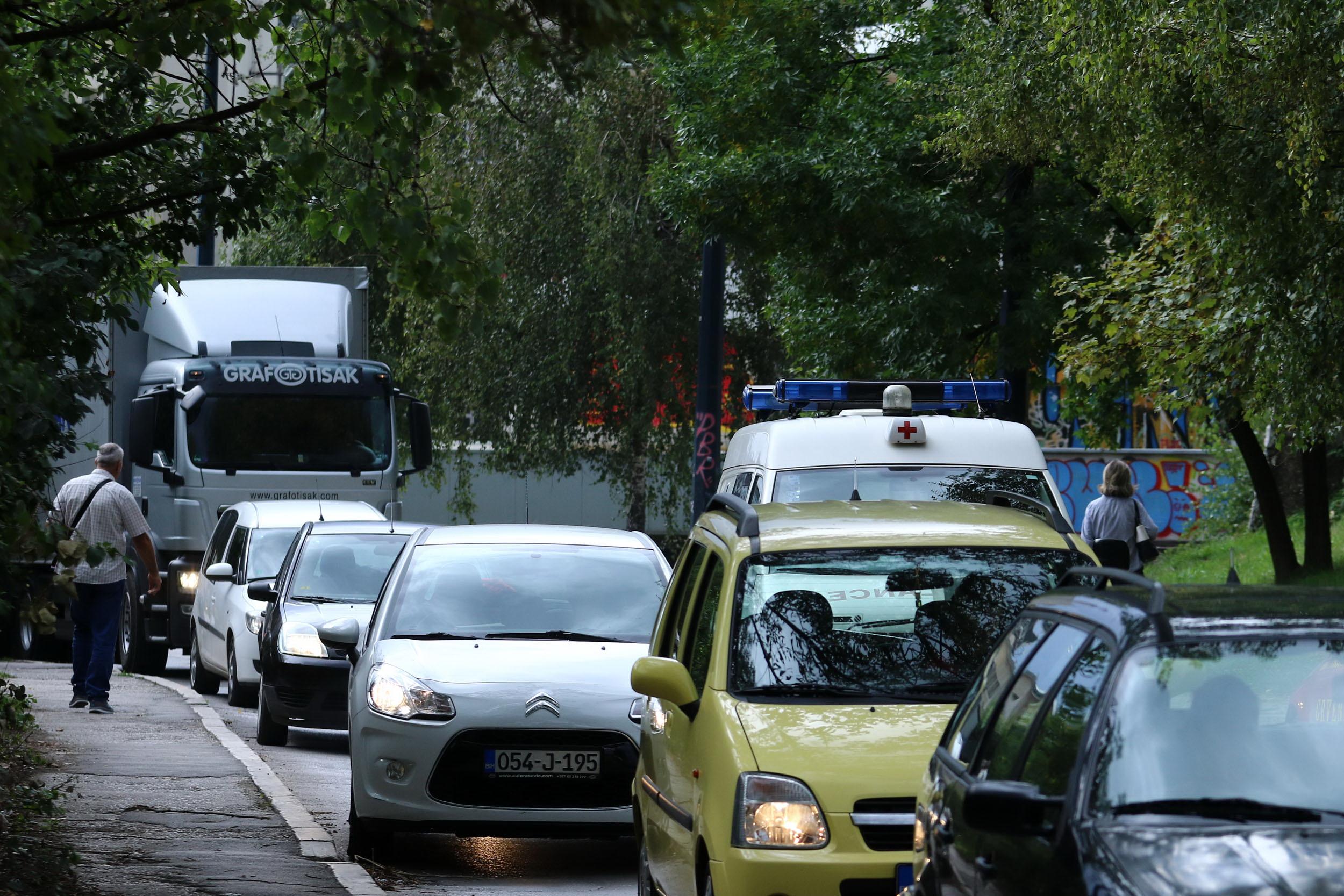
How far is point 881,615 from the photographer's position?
6402 mm

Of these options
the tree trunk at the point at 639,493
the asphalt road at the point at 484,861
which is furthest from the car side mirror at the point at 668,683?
the tree trunk at the point at 639,493

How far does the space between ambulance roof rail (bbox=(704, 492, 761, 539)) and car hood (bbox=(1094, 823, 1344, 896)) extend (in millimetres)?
2972

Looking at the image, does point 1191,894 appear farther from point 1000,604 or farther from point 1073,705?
point 1000,604

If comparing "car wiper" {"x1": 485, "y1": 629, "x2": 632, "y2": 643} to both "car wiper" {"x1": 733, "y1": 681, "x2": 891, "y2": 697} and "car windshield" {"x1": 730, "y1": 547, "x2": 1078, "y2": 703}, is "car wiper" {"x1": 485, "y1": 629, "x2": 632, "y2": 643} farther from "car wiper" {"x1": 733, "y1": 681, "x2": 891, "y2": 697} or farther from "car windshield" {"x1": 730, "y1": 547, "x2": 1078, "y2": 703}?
"car wiper" {"x1": 733, "y1": 681, "x2": 891, "y2": 697}

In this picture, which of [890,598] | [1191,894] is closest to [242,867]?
[890,598]

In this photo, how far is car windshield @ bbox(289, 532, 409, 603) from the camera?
14.2 meters

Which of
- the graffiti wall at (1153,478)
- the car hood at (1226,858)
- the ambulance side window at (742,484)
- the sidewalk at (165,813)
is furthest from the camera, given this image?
the graffiti wall at (1153,478)

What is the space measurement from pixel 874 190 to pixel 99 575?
375 inches

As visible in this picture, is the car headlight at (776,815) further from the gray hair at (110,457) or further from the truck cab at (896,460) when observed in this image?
the gray hair at (110,457)

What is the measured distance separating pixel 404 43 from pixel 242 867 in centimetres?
356

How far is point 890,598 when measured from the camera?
6430 millimetres

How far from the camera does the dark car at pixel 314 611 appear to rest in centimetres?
1299

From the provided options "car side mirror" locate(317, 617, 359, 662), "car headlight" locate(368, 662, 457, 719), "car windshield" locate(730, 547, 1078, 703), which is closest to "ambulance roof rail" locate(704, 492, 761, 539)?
"car windshield" locate(730, 547, 1078, 703)

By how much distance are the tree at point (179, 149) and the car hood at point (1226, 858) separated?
2.87 meters
